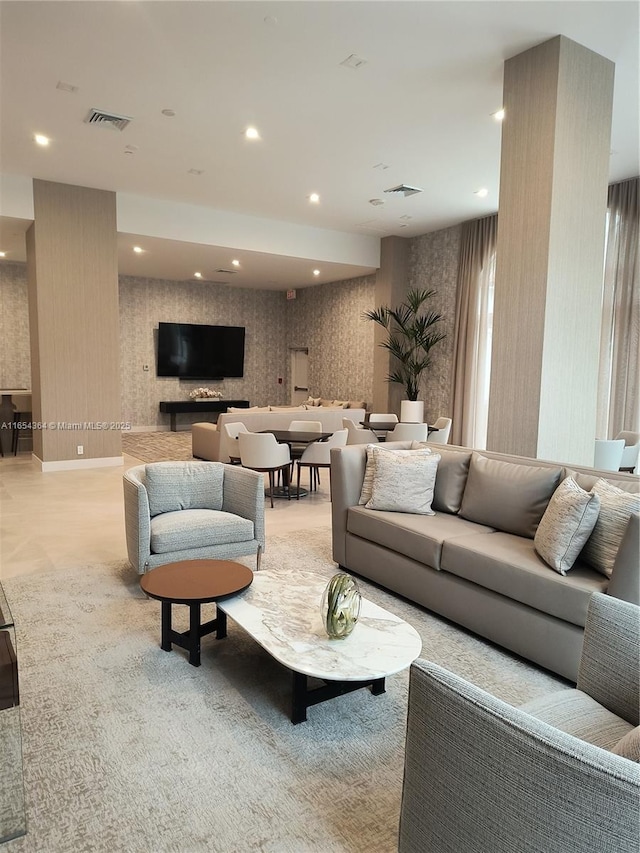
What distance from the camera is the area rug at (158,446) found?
876 cm

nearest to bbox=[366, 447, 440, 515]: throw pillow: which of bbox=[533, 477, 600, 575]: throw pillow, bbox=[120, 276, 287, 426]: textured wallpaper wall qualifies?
bbox=[533, 477, 600, 575]: throw pillow

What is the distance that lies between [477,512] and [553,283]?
179 centimetres

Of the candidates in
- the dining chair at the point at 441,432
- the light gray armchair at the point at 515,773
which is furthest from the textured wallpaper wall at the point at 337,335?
the light gray armchair at the point at 515,773

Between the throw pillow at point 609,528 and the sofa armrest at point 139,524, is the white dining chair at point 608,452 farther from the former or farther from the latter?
the sofa armrest at point 139,524

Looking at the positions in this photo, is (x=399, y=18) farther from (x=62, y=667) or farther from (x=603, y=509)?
(x=62, y=667)

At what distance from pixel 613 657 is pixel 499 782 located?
74 cm

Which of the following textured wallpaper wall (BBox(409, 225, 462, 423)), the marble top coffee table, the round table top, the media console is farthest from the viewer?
the media console

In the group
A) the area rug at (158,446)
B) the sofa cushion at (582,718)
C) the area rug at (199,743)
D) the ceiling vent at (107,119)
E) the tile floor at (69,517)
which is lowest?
the area rug at (199,743)

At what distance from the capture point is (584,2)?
3582mm

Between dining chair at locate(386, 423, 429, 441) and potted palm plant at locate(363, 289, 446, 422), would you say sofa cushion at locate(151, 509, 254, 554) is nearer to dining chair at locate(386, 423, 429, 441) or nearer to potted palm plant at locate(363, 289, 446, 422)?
dining chair at locate(386, 423, 429, 441)

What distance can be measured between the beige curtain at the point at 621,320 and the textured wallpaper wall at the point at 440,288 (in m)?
2.67

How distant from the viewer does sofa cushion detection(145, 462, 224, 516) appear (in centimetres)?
384

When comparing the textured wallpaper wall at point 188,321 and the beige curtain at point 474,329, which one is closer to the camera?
the beige curtain at point 474,329

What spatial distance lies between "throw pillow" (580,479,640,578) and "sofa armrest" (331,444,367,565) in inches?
64.5
